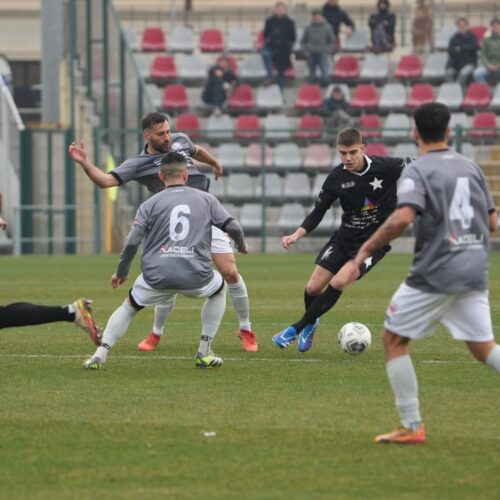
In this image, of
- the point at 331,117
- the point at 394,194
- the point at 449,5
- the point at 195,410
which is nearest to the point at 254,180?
the point at 331,117

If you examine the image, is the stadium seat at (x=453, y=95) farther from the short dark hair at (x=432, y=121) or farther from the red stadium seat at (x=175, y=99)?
the short dark hair at (x=432, y=121)

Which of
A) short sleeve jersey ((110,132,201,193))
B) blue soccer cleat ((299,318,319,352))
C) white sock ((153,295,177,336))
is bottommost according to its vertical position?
blue soccer cleat ((299,318,319,352))

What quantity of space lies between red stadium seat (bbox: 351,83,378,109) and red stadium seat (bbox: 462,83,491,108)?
2.09 metres

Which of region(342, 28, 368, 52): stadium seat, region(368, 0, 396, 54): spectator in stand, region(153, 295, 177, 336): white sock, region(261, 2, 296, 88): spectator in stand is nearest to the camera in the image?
region(153, 295, 177, 336): white sock

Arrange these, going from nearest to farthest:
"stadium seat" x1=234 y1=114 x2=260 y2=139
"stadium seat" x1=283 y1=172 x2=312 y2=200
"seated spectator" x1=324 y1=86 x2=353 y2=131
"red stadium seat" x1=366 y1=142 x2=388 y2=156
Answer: "red stadium seat" x1=366 y1=142 x2=388 y2=156
"stadium seat" x1=283 y1=172 x2=312 y2=200
"stadium seat" x1=234 y1=114 x2=260 y2=139
"seated spectator" x1=324 y1=86 x2=353 y2=131

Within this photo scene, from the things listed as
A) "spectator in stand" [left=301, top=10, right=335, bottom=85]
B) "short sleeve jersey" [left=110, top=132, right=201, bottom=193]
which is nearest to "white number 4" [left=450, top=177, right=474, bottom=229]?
"short sleeve jersey" [left=110, top=132, right=201, bottom=193]

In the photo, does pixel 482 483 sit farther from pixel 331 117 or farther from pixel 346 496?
pixel 331 117

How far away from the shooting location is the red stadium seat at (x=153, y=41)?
36250mm

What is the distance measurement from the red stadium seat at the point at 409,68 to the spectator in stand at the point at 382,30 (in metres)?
0.49

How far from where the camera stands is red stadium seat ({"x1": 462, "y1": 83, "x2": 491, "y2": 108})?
32.5 meters

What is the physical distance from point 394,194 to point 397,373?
15.3 feet

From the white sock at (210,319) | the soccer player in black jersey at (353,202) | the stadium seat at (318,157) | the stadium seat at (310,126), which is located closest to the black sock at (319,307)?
the soccer player in black jersey at (353,202)

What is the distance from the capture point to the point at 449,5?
132ft

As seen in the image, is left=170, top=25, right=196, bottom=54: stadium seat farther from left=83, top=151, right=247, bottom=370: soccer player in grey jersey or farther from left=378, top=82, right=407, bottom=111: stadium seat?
left=83, top=151, right=247, bottom=370: soccer player in grey jersey
